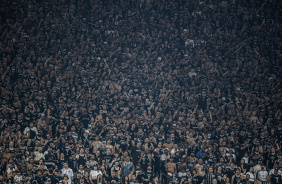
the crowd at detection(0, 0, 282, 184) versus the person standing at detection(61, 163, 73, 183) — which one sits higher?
the crowd at detection(0, 0, 282, 184)

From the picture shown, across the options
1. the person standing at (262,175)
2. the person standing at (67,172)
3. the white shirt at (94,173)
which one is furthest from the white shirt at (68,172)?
the person standing at (262,175)

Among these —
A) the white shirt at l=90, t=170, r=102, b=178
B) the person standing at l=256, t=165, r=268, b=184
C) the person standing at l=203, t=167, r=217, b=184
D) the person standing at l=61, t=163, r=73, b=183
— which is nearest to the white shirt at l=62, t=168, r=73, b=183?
the person standing at l=61, t=163, r=73, b=183

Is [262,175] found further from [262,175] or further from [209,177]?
[209,177]

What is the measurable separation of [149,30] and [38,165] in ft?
32.0

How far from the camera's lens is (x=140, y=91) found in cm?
2283

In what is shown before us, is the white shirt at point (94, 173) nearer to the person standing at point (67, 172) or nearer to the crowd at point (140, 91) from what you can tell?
the crowd at point (140, 91)

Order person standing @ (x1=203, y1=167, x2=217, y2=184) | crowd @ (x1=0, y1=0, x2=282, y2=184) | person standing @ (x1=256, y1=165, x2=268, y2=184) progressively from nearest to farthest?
person standing @ (x1=203, y1=167, x2=217, y2=184) → person standing @ (x1=256, y1=165, x2=268, y2=184) → crowd @ (x1=0, y1=0, x2=282, y2=184)

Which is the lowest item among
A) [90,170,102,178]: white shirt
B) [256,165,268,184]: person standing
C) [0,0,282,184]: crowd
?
[256,165,268,184]: person standing

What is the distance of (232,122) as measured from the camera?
2119cm

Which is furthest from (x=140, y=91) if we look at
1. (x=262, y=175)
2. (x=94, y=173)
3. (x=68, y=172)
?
(x=262, y=175)

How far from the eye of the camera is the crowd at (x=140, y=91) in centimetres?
1878

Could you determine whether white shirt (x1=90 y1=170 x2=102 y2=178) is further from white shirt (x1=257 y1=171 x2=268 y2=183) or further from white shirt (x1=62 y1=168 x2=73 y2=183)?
white shirt (x1=257 y1=171 x2=268 y2=183)

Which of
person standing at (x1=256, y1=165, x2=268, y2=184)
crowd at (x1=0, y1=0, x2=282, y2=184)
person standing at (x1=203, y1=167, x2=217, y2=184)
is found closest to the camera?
person standing at (x1=203, y1=167, x2=217, y2=184)

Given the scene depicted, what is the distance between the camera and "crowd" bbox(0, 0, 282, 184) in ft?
61.6
